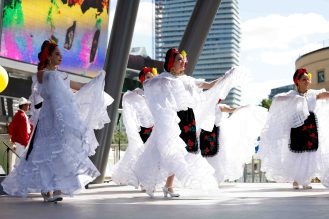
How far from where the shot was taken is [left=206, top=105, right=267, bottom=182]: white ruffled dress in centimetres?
896

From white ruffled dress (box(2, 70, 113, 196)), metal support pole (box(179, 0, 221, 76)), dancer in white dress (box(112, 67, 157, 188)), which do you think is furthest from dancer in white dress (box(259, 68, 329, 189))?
white ruffled dress (box(2, 70, 113, 196))

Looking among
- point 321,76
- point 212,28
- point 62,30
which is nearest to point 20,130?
point 62,30

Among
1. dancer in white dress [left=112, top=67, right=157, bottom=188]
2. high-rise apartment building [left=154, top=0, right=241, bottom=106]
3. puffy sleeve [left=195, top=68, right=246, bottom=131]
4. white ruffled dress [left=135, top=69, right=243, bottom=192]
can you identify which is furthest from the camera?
high-rise apartment building [left=154, top=0, right=241, bottom=106]

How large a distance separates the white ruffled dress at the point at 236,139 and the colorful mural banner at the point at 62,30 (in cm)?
901

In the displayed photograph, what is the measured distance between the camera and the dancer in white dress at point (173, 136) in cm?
638

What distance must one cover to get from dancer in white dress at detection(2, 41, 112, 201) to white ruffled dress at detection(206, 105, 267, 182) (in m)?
3.21

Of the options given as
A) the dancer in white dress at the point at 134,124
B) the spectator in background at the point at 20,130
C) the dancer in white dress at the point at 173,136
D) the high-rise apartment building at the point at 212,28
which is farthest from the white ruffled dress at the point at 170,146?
the high-rise apartment building at the point at 212,28

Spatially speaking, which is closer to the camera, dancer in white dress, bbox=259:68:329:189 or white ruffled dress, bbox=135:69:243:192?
white ruffled dress, bbox=135:69:243:192

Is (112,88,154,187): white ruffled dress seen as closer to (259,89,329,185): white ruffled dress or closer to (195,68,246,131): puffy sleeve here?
(195,68,246,131): puffy sleeve

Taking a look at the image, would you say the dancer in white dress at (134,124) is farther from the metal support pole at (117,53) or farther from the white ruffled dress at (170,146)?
the white ruffled dress at (170,146)

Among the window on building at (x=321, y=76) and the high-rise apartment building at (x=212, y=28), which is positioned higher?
the high-rise apartment building at (x=212, y=28)

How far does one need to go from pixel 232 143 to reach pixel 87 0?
11957 mm

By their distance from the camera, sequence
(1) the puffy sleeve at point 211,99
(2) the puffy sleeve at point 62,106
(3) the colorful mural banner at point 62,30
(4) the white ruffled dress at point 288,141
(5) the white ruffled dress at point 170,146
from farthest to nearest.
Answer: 1. (3) the colorful mural banner at point 62,30
2. (4) the white ruffled dress at point 288,141
3. (1) the puffy sleeve at point 211,99
4. (5) the white ruffled dress at point 170,146
5. (2) the puffy sleeve at point 62,106

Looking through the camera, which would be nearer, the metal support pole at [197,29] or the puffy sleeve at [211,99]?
the puffy sleeve at [211,99]
